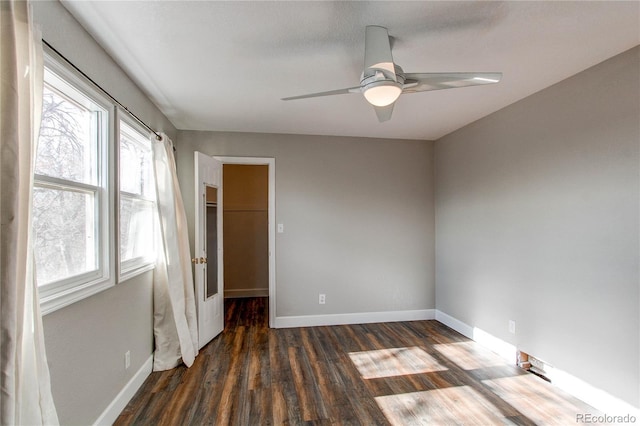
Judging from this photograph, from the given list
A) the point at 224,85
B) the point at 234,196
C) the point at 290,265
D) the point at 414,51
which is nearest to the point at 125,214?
the point at 224,85

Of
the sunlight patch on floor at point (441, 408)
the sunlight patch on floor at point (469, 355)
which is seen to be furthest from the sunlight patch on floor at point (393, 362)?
the sunlight patch on floor at point (441, 408)

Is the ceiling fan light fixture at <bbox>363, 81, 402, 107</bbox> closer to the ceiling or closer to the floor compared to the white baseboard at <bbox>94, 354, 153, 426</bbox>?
closer to the ceiling

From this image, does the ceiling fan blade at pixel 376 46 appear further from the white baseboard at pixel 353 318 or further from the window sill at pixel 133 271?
the white baseboard at pixel 353 318

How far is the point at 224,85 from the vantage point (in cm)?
246

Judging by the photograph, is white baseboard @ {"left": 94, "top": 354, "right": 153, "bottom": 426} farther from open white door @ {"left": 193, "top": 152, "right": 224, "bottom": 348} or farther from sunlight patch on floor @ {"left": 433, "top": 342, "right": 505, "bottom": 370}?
sunlight patch on floor @ {"left": 433, "top": 342, "right": 505, "bottom": 370}

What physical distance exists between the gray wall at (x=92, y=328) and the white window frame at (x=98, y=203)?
0.08 meters

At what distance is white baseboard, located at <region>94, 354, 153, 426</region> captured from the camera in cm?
197

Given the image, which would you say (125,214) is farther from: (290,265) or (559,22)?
(559,22)

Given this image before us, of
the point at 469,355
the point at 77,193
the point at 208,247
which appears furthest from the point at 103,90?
the point at 469,355

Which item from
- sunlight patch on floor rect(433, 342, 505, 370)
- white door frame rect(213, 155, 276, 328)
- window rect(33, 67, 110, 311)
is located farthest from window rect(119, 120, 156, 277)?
sunlight patch on floor rect(433, 342, 505, 370)

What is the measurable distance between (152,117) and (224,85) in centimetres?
86

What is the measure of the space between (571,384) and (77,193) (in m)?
3.61

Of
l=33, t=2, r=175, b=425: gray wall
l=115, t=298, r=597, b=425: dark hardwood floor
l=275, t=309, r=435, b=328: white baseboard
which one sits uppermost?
l=33, t=2, r=175, b=425: gray wall

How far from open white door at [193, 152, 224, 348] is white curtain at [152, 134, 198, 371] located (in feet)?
1.00
